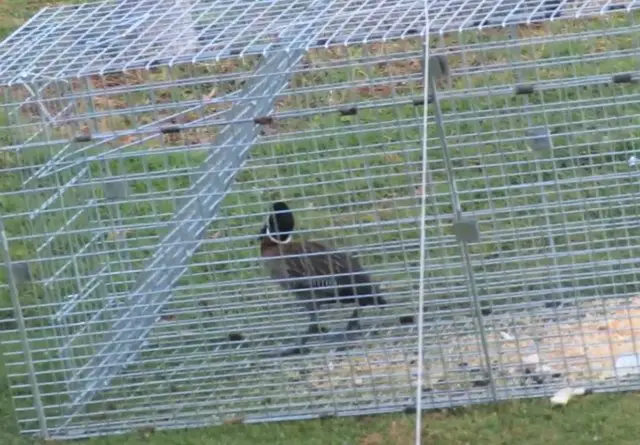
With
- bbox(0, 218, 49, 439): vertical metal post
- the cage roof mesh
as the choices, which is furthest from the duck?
bbox(0, 218, 49, 439): vertical metal post

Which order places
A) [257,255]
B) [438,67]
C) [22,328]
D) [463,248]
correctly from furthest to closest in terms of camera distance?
1. [257,255]
2. [22,328]
3. [463,248]
4. [438,67]

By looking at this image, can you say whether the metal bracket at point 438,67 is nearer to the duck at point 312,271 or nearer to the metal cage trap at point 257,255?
the metal cage trap at point 257,255

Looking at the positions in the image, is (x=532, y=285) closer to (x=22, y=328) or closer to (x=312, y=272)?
(x=312, y=272)

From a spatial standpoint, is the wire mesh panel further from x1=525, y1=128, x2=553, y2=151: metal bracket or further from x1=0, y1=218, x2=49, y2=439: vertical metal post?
x1=0, y1=218, x2=49, y2=439: vertical metal post

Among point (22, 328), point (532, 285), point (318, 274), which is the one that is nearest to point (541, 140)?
point (532, 285)

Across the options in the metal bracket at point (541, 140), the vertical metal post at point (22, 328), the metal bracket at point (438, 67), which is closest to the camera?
the metal bracket at point (438, 67)

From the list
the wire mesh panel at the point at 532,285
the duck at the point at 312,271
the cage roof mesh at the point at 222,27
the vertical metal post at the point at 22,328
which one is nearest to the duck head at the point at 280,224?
the duck at the point at 312,271

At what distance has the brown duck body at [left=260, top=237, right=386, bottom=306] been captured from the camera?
13.7ft

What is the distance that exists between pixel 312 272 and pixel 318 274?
33 mm

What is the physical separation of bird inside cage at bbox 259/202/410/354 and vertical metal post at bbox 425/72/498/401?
1.05 feet

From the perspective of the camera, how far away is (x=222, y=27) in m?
4.24

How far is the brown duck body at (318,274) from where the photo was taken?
164 inches

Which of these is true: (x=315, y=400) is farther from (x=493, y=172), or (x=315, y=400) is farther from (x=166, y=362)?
(x=493, y=172)

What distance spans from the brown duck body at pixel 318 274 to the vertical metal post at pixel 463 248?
0.32m
